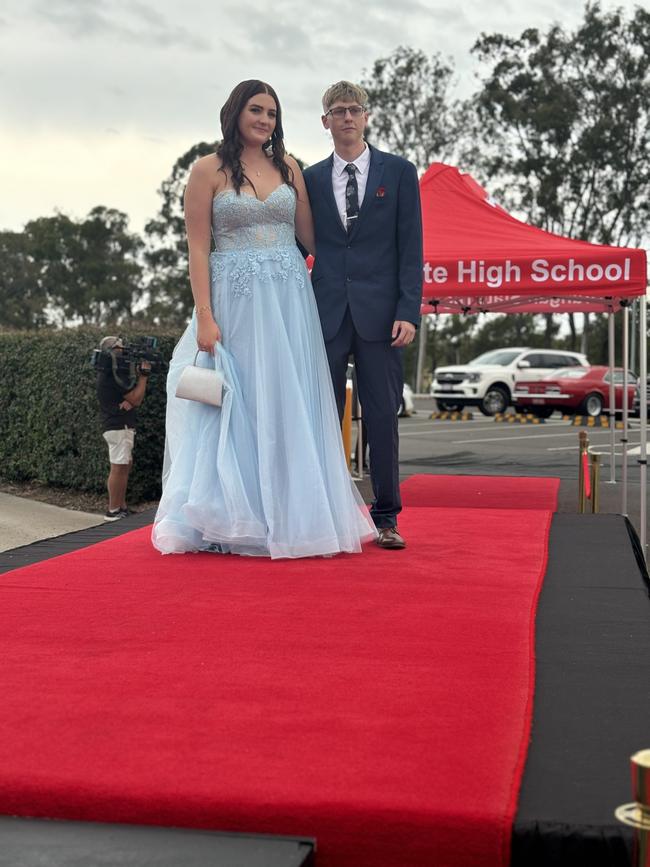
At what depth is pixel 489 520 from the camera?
587 centimetres

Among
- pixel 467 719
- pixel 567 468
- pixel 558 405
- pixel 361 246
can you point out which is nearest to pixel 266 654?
pixel 467 719

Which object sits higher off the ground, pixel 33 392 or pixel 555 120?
pixel 555 120

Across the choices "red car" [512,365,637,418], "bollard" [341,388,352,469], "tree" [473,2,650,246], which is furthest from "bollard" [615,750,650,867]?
"tree" [473,2,650,246]

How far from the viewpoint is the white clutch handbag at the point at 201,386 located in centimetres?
460

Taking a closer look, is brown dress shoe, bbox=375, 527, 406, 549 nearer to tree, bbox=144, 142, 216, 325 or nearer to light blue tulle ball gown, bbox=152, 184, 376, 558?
light blue tulle ball gown, bbox=152, 184, 376, 558

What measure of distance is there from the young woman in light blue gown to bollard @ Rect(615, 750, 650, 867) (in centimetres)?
277

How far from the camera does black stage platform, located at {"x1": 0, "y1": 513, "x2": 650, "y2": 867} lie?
1.95m

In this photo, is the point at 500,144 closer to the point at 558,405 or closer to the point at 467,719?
the point at 558,405

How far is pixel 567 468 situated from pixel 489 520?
795 centimetres

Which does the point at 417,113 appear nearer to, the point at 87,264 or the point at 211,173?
the point at 87,264

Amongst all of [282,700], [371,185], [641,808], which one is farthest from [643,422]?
[641,808]

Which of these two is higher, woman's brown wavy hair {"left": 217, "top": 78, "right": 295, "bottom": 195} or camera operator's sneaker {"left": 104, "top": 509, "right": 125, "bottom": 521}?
woman's brown wavy hair {"left": 217, "top": 78, "right": 295, "bottom": 195}

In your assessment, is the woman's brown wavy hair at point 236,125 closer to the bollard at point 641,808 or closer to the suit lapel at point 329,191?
the suit lapel at point 329,191

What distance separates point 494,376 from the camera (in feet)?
85.4
